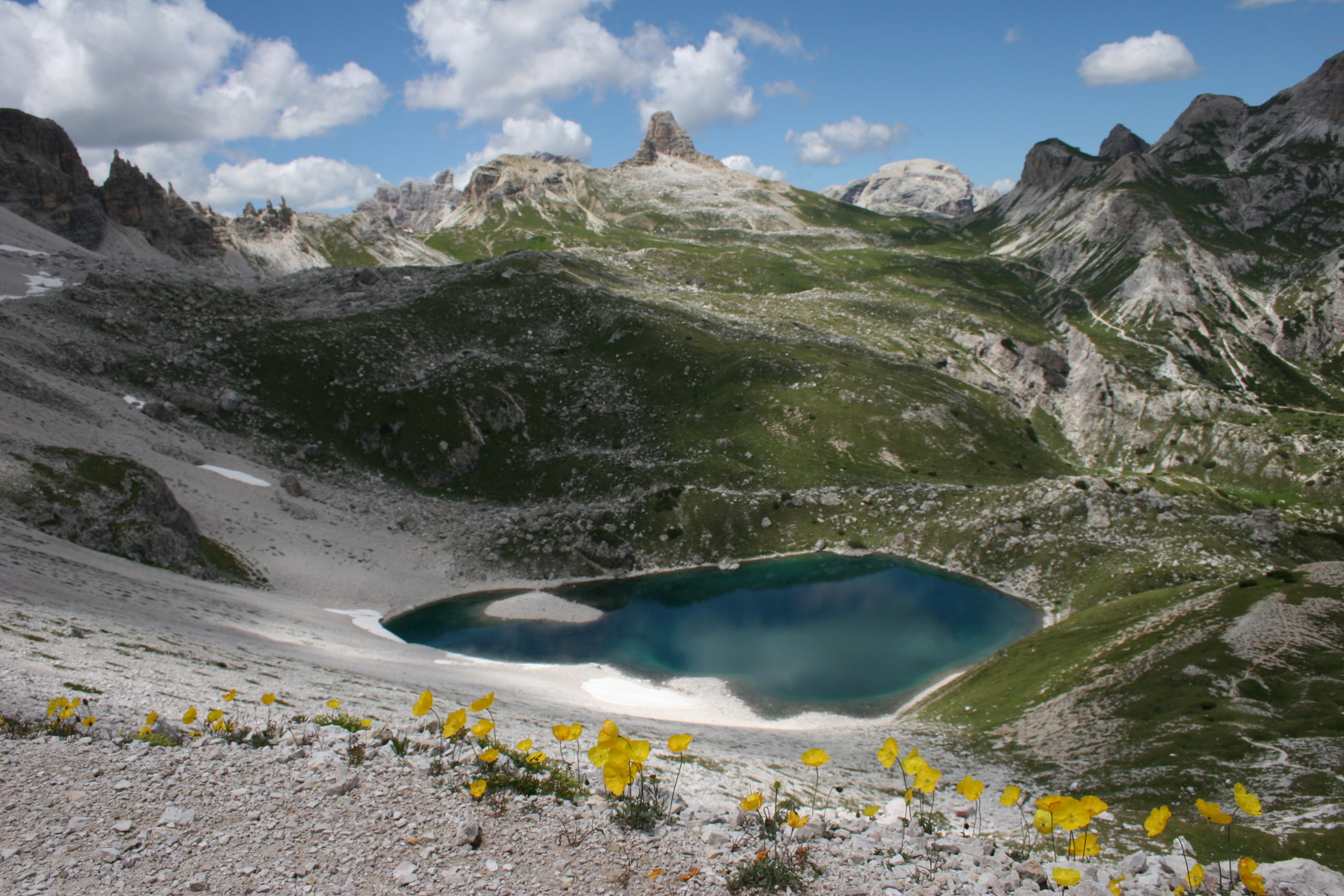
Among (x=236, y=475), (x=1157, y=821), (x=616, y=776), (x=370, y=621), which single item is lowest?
(x=370, y=621)

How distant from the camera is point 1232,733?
33.6 m

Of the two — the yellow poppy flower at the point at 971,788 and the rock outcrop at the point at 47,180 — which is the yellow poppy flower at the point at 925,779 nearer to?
the yellow poppy flower at the point at 971,788

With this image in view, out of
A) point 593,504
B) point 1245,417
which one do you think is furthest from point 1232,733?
point 1245,417

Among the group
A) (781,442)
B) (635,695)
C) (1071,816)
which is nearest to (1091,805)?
(1071,816)

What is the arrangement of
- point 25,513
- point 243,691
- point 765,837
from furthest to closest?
point 25,513
point 243,691
point 765,837

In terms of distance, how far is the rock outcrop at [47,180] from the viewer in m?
172

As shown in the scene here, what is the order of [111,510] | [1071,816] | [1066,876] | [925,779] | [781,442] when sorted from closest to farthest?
[1071,816], [1066,876], [925,779], [111,510], [781,442]

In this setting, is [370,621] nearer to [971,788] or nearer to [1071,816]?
[971,788]

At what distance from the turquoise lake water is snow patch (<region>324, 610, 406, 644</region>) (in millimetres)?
1746

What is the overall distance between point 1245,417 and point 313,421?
636 ft

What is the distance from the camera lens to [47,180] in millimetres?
176375

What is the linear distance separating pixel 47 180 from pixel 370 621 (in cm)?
19366

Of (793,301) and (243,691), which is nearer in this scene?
(243,691)

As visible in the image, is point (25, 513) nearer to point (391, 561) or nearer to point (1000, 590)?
point (391, 561)
